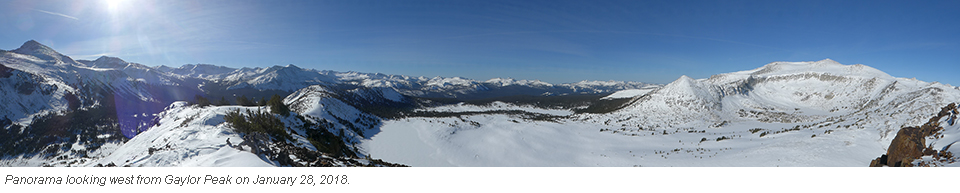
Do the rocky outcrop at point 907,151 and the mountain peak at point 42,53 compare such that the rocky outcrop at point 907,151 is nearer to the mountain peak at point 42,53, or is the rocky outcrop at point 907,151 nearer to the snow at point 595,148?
the snow at point 595,148

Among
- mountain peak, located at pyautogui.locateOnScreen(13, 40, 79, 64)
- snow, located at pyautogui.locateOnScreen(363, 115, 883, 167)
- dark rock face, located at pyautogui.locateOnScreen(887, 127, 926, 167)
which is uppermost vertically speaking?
mountain peak, located at pyautogui.locateOnScreen(13, 40, 79, 64)

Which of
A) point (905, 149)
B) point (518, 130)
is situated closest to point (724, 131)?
point (518, 130)

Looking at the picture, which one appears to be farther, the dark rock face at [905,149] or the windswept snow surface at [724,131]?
the windswept snow surface at [724,131]

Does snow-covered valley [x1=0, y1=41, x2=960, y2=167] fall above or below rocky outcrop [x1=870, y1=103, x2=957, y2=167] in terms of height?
below

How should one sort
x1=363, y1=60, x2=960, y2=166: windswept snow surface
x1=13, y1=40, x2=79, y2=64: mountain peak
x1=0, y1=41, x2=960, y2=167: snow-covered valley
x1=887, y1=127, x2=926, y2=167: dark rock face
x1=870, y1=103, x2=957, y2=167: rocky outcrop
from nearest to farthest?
1. x1=870, y1=103, x2=957, y2=167: rocky outcrop
2. x1=887, y1=127, x2=926, y2=167: dark rock face
3. x1=0, y1=41, x2=960, y2=167: snow-covered valley
4. x1=363, y1=60, x2=960, y2=166: windswept snow surface
5. x1=13, y1=40, x2=79, y2=64: mountain peak

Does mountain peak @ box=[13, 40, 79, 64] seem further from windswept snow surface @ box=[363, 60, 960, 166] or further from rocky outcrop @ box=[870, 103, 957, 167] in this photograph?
rocky outcrop @ box=[870, 103, 957, 167]

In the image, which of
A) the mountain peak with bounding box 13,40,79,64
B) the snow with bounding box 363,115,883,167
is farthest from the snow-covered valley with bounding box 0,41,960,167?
the mountain peak with bounding box 13,40,79,64

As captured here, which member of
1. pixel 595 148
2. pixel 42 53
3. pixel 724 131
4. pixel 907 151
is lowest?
pixel 595 148

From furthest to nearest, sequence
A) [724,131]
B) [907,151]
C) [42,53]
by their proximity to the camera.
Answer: [42,53]
[724,131]
[907,151]

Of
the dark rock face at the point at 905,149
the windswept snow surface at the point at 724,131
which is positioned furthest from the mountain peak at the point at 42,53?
the dark rock face at the point at 905,149

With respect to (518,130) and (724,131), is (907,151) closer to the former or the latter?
(518,130)
